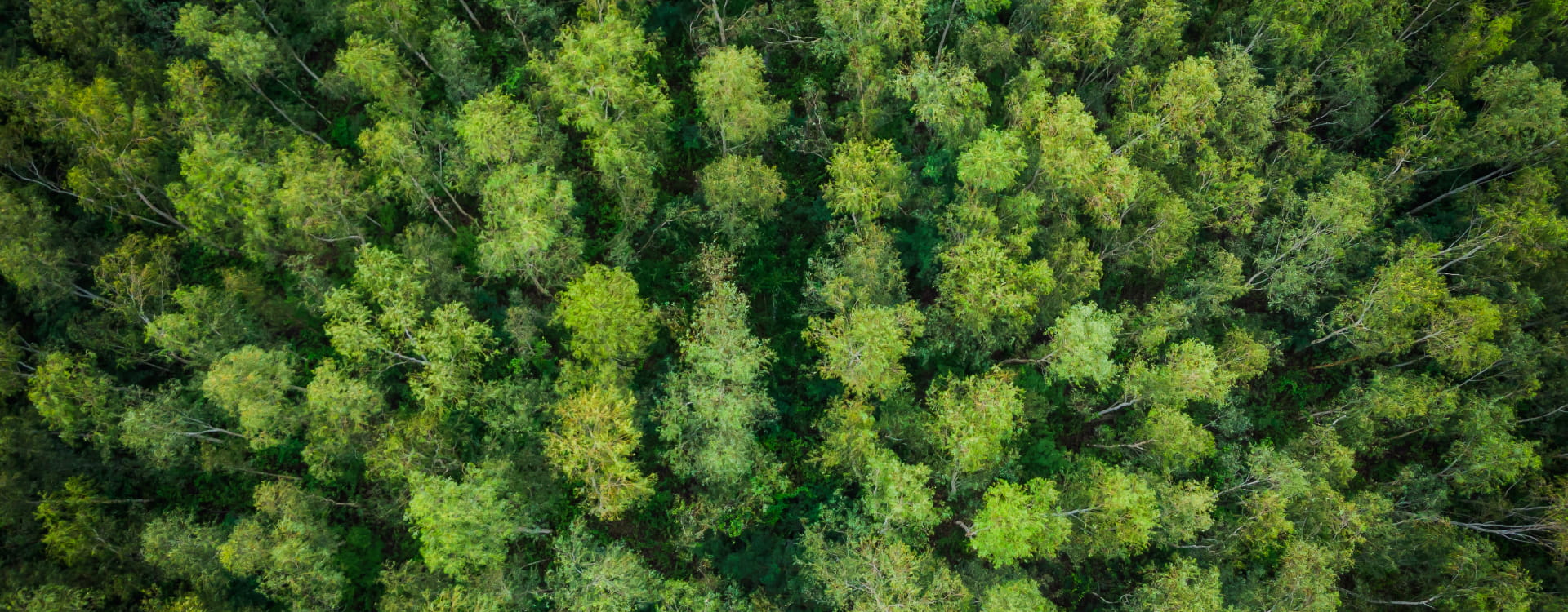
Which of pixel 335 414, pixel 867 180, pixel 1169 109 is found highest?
pixel 1169 109

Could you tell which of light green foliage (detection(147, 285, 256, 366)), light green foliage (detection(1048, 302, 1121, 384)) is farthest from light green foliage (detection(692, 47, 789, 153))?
light green foliage (detection(147, 285, 256, 366))

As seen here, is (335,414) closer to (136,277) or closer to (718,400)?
(136,277)

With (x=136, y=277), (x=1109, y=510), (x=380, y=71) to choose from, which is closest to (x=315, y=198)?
(x=380, y=71)

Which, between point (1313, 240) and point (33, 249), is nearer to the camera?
point (33, 249)

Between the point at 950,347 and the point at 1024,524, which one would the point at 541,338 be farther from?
the point at 1024,524

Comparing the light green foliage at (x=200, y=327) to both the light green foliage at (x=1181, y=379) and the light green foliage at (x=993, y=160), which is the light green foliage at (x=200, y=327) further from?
the light green foliage at (x=1181, y=379)
